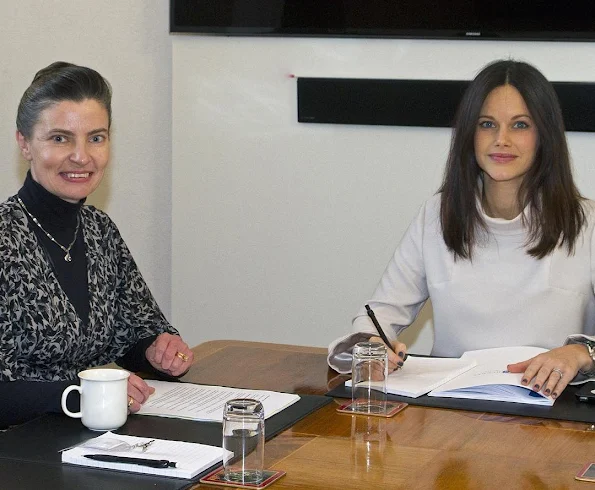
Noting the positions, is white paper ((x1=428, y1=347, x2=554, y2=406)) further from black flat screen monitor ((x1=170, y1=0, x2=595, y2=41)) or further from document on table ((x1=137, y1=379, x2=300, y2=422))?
black flat screen monitor ((x1=170, y1=0, x2=595, y2=41))

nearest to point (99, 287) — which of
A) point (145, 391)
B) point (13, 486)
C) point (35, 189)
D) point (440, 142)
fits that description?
point (35, 189)

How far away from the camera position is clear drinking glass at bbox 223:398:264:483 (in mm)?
1555

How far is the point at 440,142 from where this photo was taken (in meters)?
3.78

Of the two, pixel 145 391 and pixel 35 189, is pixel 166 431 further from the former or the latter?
pixel 35 189

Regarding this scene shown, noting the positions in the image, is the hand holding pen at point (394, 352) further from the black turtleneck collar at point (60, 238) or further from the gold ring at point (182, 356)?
the black turtleneck collar at point (60, 238)

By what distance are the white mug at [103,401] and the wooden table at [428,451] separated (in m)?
0.27

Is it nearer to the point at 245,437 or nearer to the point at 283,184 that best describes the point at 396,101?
the point at 283,184

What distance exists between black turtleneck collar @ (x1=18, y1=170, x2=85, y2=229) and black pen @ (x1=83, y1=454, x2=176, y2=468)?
76 centimetres

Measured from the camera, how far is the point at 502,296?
252 centimetres

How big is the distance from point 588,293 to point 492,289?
23 cm

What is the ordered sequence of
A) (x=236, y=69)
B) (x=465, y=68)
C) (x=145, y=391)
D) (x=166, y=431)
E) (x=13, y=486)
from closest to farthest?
1. (x=13, y=486)
2. (x=166, y=431)
3. (x=145, y=391)
4. (x=465, y=68)
5. (x=236, y=69)

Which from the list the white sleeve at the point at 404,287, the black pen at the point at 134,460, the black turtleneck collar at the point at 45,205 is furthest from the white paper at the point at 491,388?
the black turtleneck collar at the point at 45,205

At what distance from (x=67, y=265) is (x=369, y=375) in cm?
69

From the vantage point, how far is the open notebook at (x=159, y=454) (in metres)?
1.56
